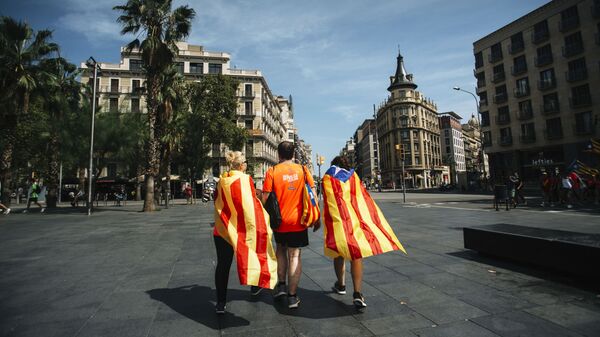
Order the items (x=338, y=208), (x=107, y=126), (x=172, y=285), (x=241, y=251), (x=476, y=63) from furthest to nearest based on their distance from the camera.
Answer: (x=476, y=63)
(x=107, y=126)
(x=172, y=285)
(x=338, y=208)
(x=241, y=251)

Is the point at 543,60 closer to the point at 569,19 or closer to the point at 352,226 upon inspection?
the point at 569,19

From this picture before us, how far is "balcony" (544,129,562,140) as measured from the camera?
30805mm

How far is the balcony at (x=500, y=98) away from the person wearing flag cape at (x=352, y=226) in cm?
4144

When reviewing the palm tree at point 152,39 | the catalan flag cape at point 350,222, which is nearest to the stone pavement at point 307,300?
the catalan flag cape at point 350,222

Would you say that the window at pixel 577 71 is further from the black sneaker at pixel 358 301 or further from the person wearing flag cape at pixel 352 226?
the black sneaker at pixel 358 301

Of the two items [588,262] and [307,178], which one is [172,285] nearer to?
[307,178]

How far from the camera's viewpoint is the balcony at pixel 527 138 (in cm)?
3303

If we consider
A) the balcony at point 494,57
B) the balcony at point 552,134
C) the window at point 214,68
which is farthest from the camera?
the window at point 214,68

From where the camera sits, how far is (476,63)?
39438mm

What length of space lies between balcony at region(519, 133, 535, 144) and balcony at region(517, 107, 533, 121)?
76.1 inches

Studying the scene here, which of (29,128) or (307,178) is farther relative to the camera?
(29,128)

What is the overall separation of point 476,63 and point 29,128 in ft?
156

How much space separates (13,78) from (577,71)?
4527 cm

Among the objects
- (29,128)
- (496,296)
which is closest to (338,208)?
(496,296)
